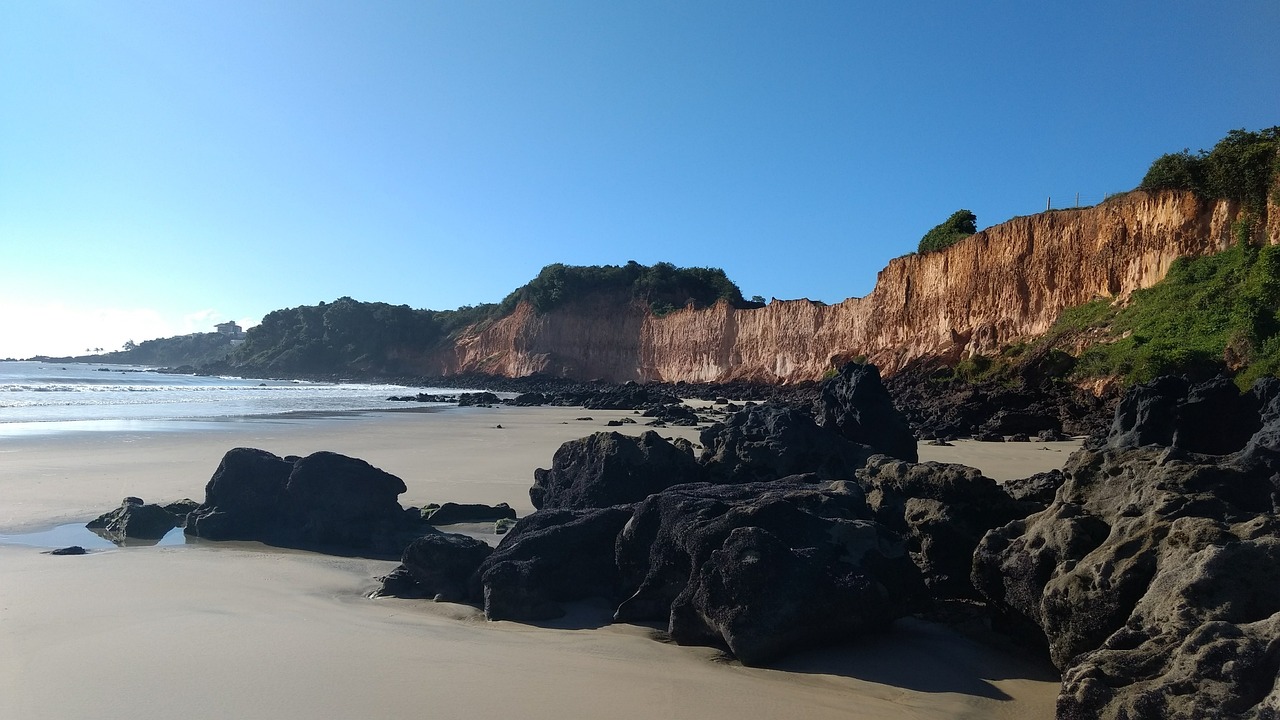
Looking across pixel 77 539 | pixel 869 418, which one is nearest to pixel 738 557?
pixel 77 539

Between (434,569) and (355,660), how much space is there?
1.43 meters

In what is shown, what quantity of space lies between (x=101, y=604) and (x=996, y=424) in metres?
15.9

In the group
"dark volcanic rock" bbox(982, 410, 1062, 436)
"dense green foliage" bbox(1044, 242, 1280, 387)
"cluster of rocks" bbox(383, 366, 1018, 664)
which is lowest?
"cluster of rocks" bbox(383, 366, 1018, 664)

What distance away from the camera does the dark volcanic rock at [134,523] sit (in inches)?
289

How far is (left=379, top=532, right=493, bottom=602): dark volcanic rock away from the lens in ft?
17.7

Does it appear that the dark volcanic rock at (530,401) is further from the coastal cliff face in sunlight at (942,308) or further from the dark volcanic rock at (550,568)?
the dark volcanic rock at (550,568)

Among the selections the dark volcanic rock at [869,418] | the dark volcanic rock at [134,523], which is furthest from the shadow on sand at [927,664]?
the dark volcanic rock at [134,523]

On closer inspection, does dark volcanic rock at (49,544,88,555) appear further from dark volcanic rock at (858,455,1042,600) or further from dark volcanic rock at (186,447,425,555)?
dark volcanic rock at (858,455,1042,600)

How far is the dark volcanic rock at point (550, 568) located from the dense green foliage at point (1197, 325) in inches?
598

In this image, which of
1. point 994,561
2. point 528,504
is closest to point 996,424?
point 528,504

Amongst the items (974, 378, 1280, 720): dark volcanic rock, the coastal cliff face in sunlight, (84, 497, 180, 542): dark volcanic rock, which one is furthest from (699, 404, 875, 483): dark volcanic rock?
the coastal cliff face in sunlight

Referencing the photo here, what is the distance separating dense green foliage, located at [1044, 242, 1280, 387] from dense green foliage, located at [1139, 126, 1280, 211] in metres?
1.62

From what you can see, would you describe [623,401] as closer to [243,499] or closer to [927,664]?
[243,499]

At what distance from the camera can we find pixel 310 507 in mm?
7242
